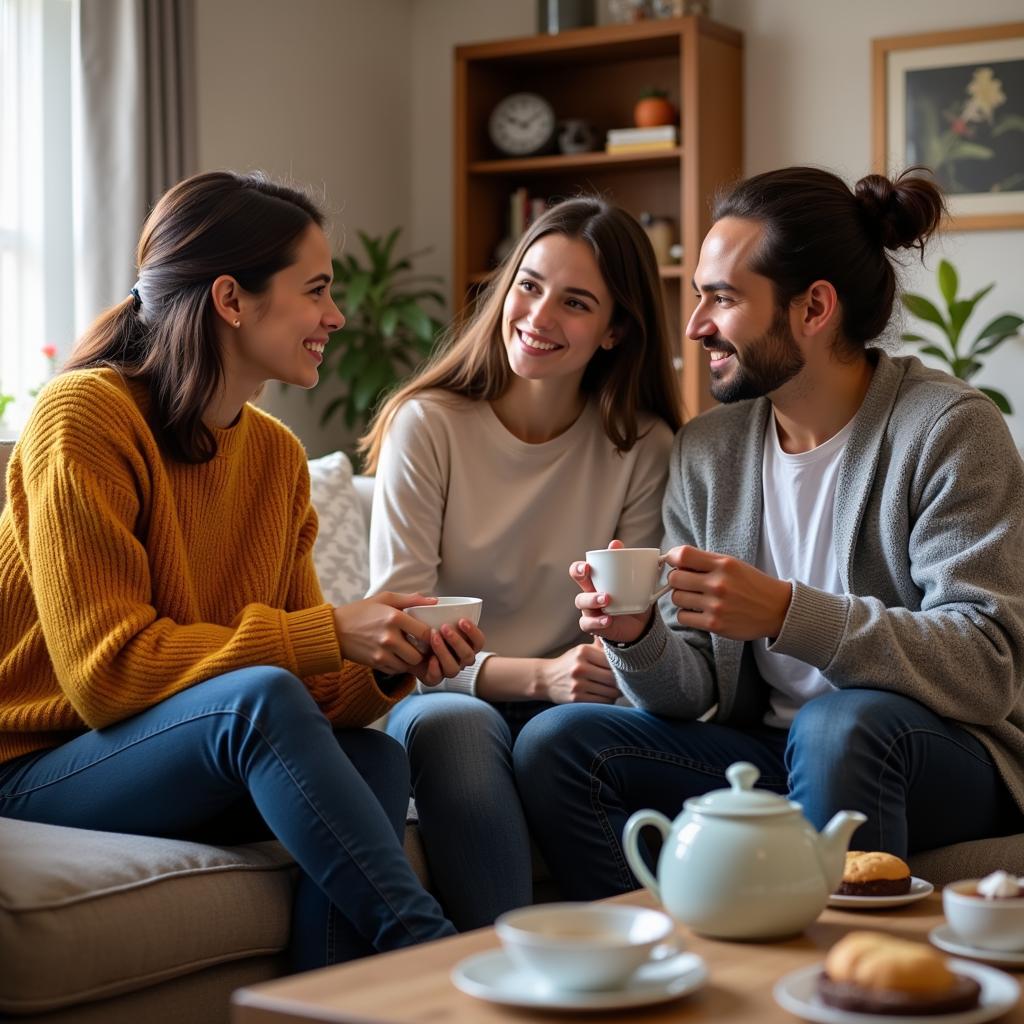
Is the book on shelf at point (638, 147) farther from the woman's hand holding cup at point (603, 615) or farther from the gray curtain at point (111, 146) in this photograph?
the woman's hand holding cup at point (603, 615)

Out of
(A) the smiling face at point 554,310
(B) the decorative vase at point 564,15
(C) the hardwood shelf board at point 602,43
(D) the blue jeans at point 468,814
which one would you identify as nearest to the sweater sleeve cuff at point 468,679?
(D) the blue jeans at point 468,814

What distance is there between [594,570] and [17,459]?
2.43ft

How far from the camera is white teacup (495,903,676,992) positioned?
3.51 ft

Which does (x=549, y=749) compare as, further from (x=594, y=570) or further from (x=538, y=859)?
(x=594, y=570)

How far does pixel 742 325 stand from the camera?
2227 millimetres

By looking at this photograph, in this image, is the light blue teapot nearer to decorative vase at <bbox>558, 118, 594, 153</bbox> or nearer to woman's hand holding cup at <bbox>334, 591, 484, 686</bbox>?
woman's hand holding cup at <bbox>334, 591, 484, 686</bbox>

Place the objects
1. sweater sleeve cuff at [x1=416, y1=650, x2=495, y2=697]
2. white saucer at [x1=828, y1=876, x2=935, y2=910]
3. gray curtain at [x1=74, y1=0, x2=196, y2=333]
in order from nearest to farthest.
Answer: white saucer at [x1=828, y1=876, x2=935, y2=910] → sweater sleeve cuff at [x1=416, y1=650, x2=495, y2=697] → gray curtain at [x1=74, y1=0, x2=196, y2=333]

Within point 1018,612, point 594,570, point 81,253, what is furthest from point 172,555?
point 81,253

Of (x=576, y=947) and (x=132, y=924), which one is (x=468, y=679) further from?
(x=576, y=947)

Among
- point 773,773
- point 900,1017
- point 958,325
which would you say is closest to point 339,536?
point 773,773

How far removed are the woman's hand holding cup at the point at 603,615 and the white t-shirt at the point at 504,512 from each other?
37 cm

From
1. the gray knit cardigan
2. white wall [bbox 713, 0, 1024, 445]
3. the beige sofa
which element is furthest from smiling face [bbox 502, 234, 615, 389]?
white wall [bbox 713, 0, 1024, 445]

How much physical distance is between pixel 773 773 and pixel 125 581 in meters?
0.93

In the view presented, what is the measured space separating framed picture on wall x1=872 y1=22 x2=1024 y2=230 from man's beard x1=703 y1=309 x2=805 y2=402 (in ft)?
8.16
